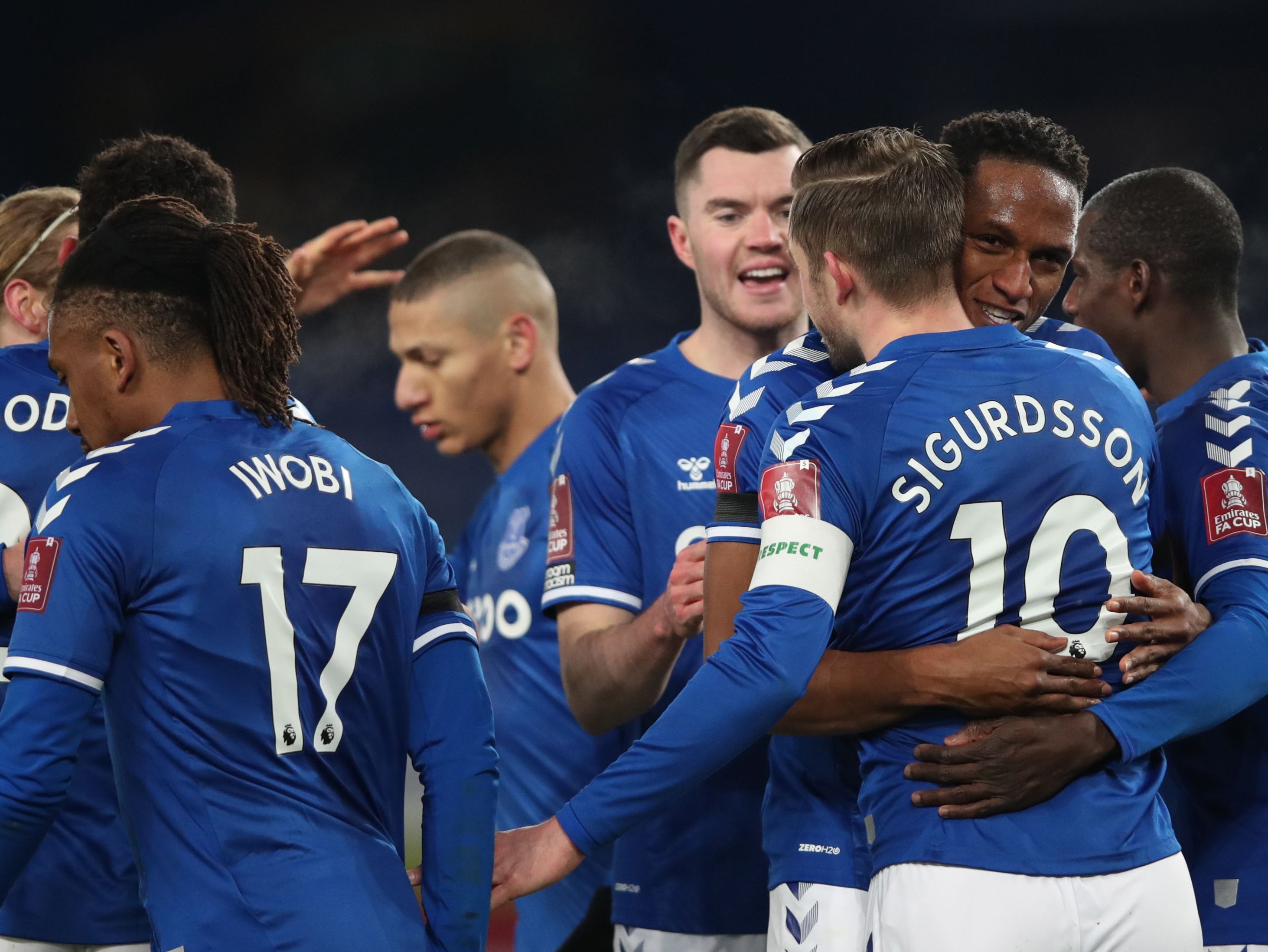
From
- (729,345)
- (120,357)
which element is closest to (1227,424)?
(729,345)

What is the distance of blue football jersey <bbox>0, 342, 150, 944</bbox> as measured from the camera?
222cm

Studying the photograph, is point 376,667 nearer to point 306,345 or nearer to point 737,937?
point 737,937

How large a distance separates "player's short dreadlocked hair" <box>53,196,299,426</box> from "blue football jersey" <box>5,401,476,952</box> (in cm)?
9

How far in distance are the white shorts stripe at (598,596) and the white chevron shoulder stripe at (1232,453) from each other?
1.22 m

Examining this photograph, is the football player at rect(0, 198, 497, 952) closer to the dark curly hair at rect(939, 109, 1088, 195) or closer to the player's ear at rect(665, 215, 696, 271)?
the dark curly hair at rect(939, 109, 1088, 195)

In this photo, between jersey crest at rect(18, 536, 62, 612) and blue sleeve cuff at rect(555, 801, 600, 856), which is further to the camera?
blue sleeve cuff at rect(555, 801, 600, 856)

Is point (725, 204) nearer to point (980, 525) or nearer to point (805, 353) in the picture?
point (805, 353)

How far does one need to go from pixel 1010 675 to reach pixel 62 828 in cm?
159

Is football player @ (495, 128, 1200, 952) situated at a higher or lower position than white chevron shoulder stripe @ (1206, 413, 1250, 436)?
lower

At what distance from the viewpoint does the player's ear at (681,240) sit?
11.2 feet

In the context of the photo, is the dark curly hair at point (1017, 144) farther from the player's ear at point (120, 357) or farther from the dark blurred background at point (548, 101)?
the dark blurred background at point (548, 101)

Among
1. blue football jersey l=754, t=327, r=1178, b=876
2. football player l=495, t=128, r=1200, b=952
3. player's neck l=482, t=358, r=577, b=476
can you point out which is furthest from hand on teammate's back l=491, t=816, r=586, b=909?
player's neck l=482, t=358, r=577, b=476

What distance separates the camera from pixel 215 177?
265cm

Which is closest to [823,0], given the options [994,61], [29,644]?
[994,61]
